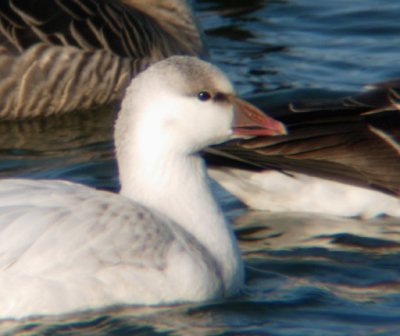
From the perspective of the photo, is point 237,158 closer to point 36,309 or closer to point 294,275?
point 294,275

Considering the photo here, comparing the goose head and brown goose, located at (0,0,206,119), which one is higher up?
the goose head

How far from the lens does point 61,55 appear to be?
11156mm

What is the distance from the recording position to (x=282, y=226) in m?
8.88

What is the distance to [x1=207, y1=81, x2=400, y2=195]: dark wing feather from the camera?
870cm

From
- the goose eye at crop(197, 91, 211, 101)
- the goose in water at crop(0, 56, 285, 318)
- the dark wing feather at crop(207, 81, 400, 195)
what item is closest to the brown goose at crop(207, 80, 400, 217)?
the dark wing feather at crop(207, 81, 400, 195)

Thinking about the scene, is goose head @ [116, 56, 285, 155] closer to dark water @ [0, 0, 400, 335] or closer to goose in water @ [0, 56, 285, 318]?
goose in water @ [0, 56, 285, 318]

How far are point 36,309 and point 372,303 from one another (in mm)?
1905

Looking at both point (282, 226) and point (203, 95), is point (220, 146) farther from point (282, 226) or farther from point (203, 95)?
point (203, 95)

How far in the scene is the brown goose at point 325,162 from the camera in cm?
873

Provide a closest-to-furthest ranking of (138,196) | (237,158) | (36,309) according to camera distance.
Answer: (36,309)
(138,196)
(237,158)

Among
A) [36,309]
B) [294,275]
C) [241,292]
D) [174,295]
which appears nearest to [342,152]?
[294,275]

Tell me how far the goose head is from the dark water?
0.87m

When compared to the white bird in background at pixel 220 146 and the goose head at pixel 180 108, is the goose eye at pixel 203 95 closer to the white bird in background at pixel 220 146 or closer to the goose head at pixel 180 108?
the goose head at pixel 180 108

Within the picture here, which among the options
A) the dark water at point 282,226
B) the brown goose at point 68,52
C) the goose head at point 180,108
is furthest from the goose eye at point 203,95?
the brown goose at point 68,52
